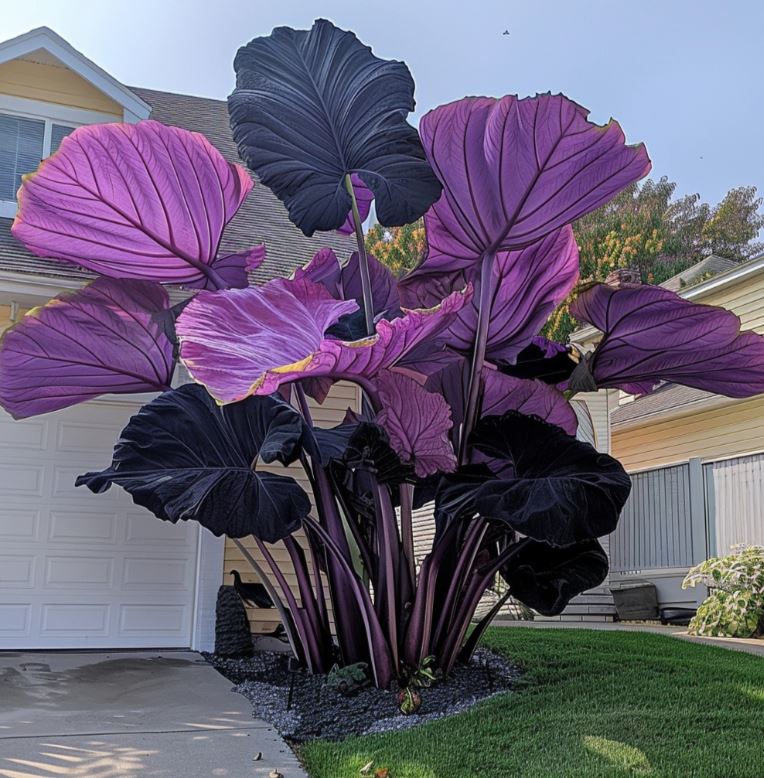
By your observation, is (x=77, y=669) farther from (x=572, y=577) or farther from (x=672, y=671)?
(x=672, y=671)

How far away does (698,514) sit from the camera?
31.3ft

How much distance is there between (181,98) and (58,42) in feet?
11.0

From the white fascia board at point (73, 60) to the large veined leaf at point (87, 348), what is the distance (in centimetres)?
349

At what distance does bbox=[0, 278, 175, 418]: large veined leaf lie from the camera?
16.8 ft

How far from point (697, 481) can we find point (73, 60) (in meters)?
7.06

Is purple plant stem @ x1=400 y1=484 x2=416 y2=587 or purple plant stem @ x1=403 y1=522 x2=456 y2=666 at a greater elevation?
purple plant stem @ x1=400 y1=484 x2=416 y2=587

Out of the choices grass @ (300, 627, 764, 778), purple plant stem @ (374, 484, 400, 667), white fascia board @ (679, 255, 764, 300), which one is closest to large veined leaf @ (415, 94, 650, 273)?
purple plant stem @ (374, 484, 400, 667)

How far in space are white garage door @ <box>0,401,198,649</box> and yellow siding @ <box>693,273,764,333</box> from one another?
6.56 meters

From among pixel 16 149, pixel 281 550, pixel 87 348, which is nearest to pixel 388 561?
pixel 87 348

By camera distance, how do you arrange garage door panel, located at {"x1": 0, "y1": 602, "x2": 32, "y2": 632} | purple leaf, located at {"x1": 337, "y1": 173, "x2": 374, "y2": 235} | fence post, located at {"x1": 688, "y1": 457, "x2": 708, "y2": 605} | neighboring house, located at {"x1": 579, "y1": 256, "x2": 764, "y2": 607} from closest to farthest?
purple leaf, located at {"x1": 337, "y1": 173, "x2": 374, "y2": 235} < garage door panel, located at {"x1": 0, "y1": 602, "x2": 32, "y2": 632} < neighboring house, located at {"x1": 579, "y1": 256, "x2": 764, "y2": 607} < fence post, located at {"x1": 688, "y1": 457, "x2": 708, "y2": 605}

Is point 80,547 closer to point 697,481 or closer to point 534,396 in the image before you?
point 534,396

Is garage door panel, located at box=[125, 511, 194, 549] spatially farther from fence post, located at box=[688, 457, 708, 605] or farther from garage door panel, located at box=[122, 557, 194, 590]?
fence post, located at box=[688, 457, 708, 605]

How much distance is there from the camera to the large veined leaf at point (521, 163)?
14.8ft

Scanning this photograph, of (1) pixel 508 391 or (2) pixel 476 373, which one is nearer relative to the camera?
(2) pixel 476 373
